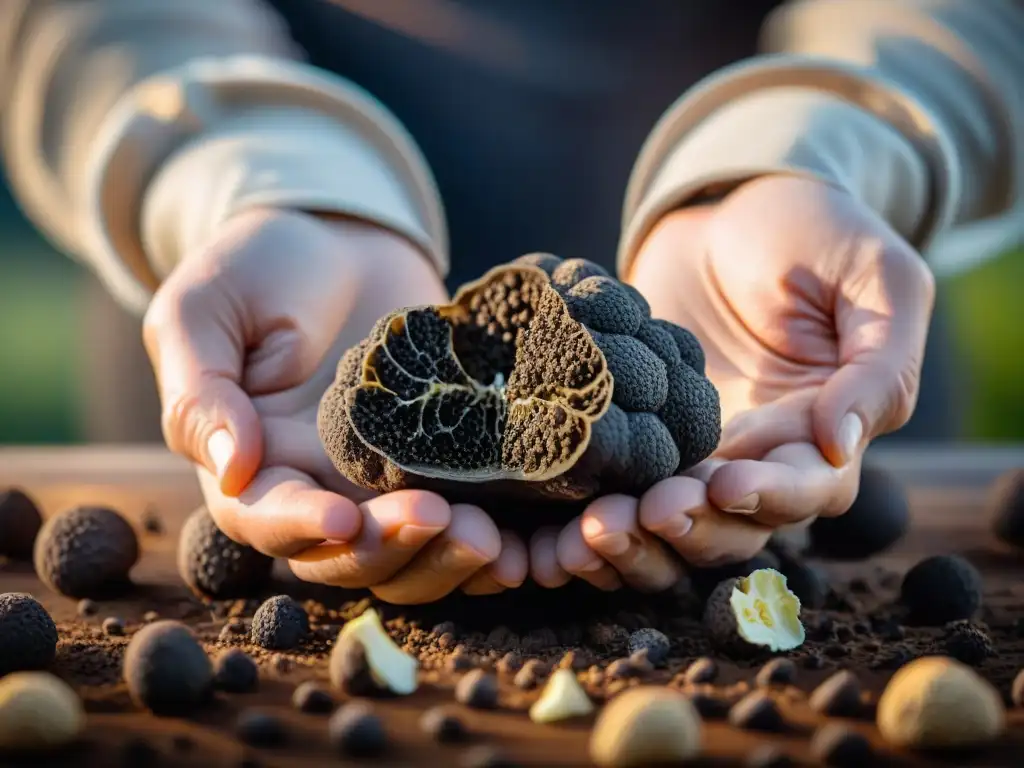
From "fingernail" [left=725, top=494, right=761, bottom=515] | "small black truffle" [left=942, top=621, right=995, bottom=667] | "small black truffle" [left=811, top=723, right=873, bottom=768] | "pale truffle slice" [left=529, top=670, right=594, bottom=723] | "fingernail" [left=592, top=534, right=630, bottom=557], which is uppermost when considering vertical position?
"fingernail" [left=725, top=494, right=761, bottom=515]

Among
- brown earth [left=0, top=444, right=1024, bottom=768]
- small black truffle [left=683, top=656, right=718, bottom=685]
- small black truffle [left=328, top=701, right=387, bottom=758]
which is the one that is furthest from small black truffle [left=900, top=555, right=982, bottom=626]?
small black truffle [left=328, top=701, right=387, bottom=758]

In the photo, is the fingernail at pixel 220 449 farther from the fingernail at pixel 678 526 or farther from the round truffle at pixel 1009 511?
the round truffle at pixel 1009 511

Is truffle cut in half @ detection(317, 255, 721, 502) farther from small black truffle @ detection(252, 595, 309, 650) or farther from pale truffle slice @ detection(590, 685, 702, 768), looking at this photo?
pale truffle slice @ detection(590, 685, 702, 768)

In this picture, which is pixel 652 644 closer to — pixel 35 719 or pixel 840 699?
pixel 840 699

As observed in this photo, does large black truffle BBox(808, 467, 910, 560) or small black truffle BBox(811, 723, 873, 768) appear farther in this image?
large black truffle BBox(808, 467, 910, 560)

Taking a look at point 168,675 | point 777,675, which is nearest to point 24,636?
point 168,675

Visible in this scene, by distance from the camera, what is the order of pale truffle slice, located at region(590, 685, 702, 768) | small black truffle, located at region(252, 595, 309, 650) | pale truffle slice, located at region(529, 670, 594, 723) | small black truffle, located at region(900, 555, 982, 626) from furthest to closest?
small black truffle, located at region(900, 555, 982, 626) → small black truffle, located at region(252, 595, 309, 650) → pale truffle slice, located at region(529, 670, 594, 723) → pale truffle slice, located at region(590, 685, 702, 768)

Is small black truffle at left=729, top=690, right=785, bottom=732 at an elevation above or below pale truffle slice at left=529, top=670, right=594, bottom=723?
above
